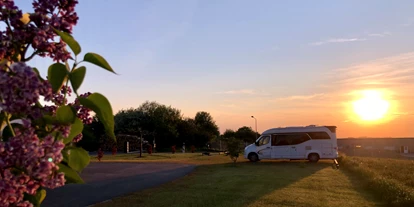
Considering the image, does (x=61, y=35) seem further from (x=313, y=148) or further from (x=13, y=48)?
(x=313, y=148)

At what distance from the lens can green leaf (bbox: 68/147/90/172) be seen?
2002 mm

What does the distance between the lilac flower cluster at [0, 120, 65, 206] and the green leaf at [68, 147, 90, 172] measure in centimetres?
30

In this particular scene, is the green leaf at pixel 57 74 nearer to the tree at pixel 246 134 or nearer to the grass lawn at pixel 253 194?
the grass lawn at pixel 253 194

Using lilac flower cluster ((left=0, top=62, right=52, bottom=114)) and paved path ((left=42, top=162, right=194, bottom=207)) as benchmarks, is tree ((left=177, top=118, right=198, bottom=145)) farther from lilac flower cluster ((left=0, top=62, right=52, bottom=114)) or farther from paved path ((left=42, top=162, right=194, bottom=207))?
lilac flower cluster ((left=0, top=62, right=52, bottom=114))

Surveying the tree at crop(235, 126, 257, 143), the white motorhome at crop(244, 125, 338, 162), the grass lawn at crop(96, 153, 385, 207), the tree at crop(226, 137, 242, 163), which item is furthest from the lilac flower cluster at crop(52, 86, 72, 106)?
the tree at crop(235, 126, 257, 143)

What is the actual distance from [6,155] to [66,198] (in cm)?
1189

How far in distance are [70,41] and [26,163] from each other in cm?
58

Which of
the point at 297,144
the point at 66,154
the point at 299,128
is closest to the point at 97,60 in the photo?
the point at 66,154

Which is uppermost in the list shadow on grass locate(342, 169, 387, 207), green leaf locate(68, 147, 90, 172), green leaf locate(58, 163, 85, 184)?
green leaf locate(68, 147, 90, 172)

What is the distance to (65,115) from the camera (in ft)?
6.08

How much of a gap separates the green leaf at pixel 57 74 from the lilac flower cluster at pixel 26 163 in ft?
0.92

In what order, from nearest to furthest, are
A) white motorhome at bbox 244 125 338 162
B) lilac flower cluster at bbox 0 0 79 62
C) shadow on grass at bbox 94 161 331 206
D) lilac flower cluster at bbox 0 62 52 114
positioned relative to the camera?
lilac flower cluster at bbox 0 62 52 114, lilac flower cluster at bbox 0 0 79 62, shadow on grass at bbox 94 161 331 206, white motorhome at bbox 244 125 338 162

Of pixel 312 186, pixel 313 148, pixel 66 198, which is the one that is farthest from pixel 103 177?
pixel 313 148

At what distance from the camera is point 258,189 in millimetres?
14219
